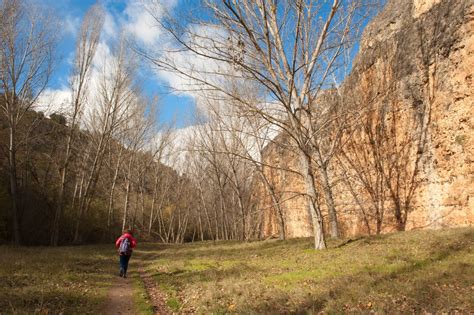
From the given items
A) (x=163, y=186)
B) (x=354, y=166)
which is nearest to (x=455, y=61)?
(x=354, y=166)

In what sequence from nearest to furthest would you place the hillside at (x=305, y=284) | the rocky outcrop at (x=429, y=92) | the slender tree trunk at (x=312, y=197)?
the hillside at (x=305, y=284), the slender tree trunk at (x=312, y=197), the rocky outcrop at (x=429, y=92)

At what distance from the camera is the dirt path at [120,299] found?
637cm

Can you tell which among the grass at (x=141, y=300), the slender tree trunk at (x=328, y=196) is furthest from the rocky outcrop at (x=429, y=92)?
the grass at (x=141, y=300)

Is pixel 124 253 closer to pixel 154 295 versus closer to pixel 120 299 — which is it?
pixel 154 295

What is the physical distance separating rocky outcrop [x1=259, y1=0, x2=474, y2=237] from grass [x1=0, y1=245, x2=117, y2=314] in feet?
18.9

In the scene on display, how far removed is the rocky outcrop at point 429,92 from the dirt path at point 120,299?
196 inches

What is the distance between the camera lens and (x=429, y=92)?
1407 centimetres

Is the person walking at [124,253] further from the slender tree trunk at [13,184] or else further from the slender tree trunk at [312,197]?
the slender tree trunk at [13,184]

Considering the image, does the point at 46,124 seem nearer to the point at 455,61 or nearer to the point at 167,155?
the point at 167,155

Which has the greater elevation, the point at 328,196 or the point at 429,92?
the point at 429,92

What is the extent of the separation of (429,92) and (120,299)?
546 inches

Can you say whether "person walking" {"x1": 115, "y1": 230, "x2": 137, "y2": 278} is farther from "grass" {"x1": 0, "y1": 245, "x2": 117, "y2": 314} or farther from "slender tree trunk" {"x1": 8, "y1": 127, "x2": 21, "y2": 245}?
"slender tree trunk" {"x1": 8, "y1": 127, "x2": 21, "y2": 245}

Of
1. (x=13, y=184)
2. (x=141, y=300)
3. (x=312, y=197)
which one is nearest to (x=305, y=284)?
(x=141, y=300)

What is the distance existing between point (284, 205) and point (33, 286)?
22737 mm
